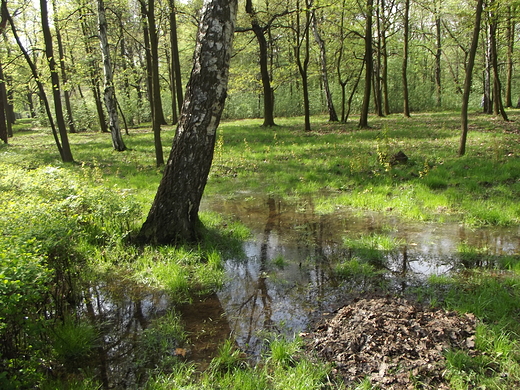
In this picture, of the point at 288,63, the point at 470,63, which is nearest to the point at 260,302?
the point at 470,63

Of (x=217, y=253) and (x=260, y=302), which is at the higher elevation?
(x=217, y=253)

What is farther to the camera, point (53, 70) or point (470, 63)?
point (53, 70)

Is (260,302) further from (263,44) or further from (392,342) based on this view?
(263,44)

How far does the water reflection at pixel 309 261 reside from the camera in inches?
148

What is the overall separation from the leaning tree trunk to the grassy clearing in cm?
44

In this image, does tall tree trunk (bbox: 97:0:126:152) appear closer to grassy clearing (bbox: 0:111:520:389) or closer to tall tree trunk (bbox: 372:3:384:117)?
grassy clearing (bbox: 0:111:520:389)

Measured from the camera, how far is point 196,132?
5195mm

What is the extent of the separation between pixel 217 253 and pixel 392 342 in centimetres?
285

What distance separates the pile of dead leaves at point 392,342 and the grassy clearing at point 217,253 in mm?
145

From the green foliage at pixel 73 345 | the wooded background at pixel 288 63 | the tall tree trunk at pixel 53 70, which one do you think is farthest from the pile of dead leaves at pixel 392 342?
the wooded background at pixel 288 63

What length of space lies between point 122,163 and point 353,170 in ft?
26.7

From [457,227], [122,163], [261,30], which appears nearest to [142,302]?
[457,227]

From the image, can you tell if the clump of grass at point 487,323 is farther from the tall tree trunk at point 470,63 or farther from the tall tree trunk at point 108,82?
the tall tree trunk at point 108,82

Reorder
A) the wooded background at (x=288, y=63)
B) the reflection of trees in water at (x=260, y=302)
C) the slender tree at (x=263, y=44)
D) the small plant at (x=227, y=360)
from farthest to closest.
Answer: the wooded background at (x=288, y=63) < the slender tree at (x=263, y=44) < the reflection of trees in water at (x=260, y=302) < the small plant at (x=227, y=360)
